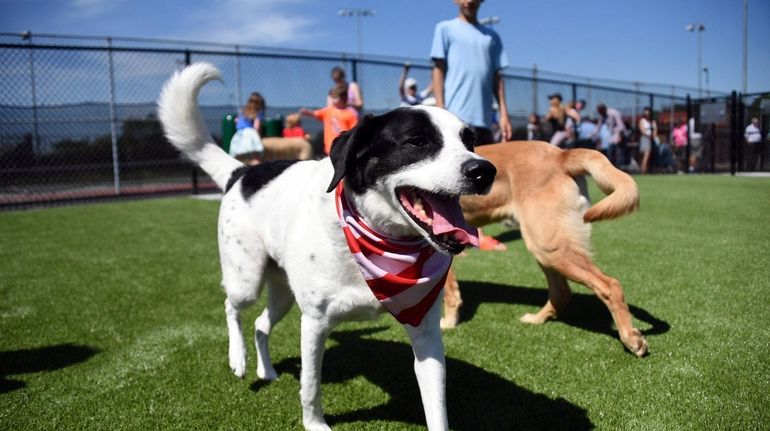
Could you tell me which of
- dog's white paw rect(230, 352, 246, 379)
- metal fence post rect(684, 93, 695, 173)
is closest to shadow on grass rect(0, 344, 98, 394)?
dog's white paw rect(230, 352, 246, 379)

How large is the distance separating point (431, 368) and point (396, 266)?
17.2 inches

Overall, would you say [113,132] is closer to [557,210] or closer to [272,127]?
[272,127]

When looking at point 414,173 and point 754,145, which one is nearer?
point 414,173

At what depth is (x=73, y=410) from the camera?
2.61 meters

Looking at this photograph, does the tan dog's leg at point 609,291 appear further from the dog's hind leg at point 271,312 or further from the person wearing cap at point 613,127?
the person wearing cap at point 613,127

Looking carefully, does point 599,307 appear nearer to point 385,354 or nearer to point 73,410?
point 385,354

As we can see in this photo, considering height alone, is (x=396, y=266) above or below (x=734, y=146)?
below

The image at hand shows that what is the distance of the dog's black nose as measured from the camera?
1.96 metres

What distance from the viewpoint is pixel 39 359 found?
3.26 metres

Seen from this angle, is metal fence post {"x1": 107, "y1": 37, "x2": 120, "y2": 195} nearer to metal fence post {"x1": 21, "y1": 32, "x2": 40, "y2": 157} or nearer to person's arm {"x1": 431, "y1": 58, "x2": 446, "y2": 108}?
metal fence post {"x1": 21, "y1": 32, "x2": 40, "y2": 157}

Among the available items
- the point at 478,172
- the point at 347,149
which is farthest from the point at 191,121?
the point at 478,172

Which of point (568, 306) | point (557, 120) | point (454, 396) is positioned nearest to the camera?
point (454, 396)

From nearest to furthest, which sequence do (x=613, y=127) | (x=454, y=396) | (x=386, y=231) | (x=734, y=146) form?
1. (x=386, y=231)
2. (x=454, y=396)
3. (x=734, y=146)
4. (x=613, y=127)

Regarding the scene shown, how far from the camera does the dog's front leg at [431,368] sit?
212 centimetres
